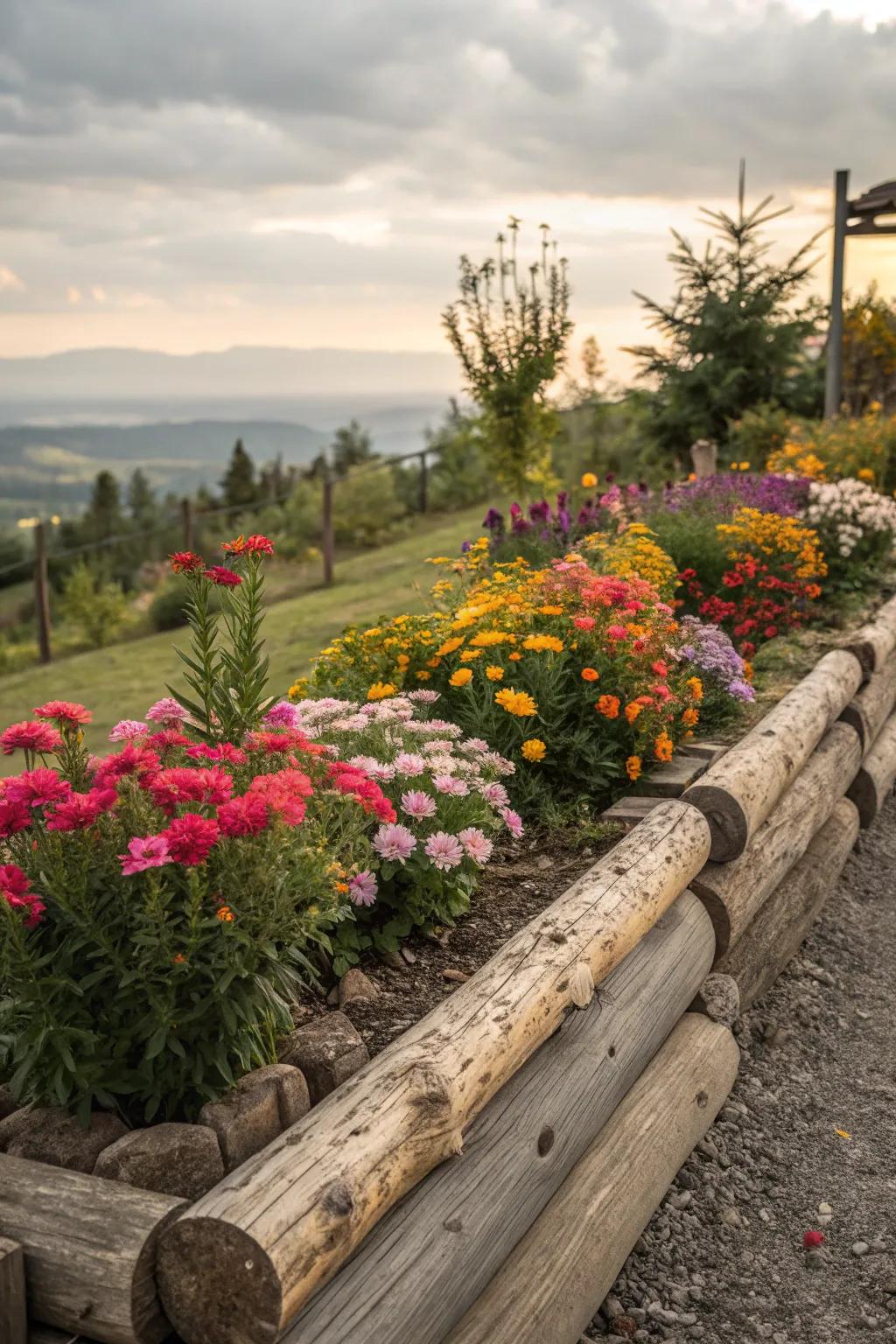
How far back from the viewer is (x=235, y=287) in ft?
84.5

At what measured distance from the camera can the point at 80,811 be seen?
2164mm

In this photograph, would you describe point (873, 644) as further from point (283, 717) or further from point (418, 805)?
point (283, 717)

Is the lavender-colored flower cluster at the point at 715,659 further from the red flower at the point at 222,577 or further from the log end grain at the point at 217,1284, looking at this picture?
the log end grain at the point at 217,1284

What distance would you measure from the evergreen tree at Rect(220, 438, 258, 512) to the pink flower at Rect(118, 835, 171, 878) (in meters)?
38.6

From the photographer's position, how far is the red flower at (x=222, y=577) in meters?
2.73

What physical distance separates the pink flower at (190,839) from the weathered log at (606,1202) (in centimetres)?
102

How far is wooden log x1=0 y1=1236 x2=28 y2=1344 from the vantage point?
189 cm

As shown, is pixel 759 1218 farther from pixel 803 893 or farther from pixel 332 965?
pixel 803 893

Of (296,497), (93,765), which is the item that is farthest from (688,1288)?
(296,497)

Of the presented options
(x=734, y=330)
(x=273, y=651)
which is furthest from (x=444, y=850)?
(x=734, y=330)

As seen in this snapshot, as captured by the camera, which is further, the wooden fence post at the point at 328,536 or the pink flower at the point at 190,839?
the wooden fence post at the point at 328,536

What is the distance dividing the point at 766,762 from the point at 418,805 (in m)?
1.59

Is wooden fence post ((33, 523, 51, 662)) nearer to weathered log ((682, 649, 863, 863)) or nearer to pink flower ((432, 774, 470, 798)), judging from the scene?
weathered log ((682, 649, 863, 863))

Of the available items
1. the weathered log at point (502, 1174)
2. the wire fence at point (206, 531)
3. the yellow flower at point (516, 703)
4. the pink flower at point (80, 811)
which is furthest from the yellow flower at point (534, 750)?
the wire fence at point (206, 531)
